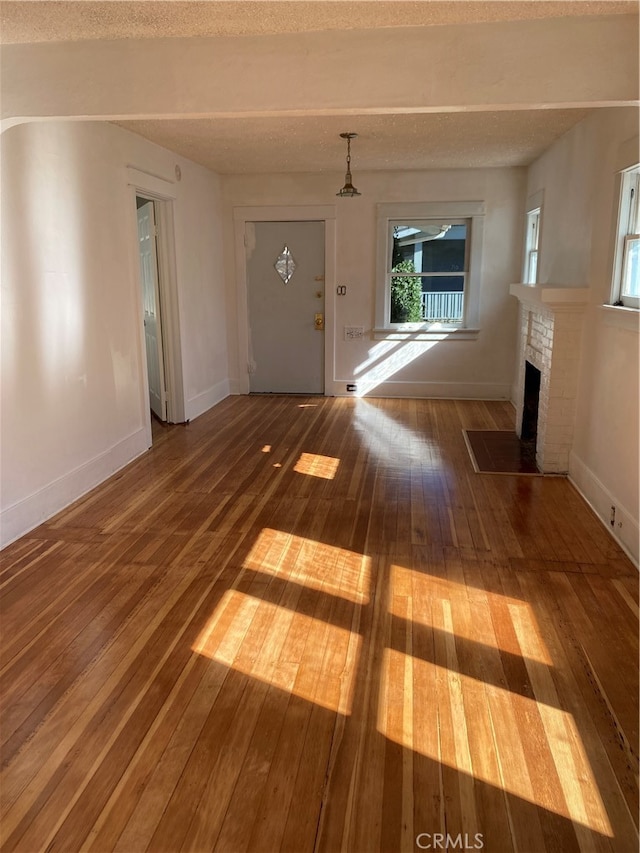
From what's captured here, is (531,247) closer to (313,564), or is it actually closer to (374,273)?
(374,273)

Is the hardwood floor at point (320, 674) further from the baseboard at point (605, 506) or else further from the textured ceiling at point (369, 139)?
the textured ceiling at point (369, 139)

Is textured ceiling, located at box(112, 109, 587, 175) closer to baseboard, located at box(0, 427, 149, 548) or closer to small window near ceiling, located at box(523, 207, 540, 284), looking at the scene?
small window near ceiling, located at box(523, 207, 540, 284)

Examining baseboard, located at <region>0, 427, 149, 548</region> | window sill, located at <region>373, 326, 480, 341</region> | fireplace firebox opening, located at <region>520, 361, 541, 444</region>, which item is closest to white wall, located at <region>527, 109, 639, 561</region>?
fireplace firebox opening, located at <region>520, 361, 541, 444</region>

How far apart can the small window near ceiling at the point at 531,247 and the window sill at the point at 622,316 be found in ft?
9.14

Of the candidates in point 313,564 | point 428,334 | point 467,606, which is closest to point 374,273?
point 428,334

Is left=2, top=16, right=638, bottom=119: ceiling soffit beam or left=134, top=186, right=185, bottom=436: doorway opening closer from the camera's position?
left=2, top=16, right=638, bottom=119: ceiling soffit beam

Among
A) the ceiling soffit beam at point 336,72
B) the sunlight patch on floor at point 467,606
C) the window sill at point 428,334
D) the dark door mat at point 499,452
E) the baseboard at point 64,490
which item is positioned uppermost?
the ceiling soffit beam at point 336,72

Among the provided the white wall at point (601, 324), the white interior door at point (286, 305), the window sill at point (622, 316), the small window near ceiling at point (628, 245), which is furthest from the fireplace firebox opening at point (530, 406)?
the white interior door at point (286, 305)

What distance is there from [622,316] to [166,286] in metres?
4.05

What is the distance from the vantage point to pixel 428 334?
7.48 metres

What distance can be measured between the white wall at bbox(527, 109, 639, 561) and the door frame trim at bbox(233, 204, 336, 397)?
2.81 meters

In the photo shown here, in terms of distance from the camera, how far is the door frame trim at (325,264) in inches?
288

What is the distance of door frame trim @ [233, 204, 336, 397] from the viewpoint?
7324 mm

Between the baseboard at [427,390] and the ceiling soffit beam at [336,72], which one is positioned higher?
the ceiling soffit beam at [336,72]
